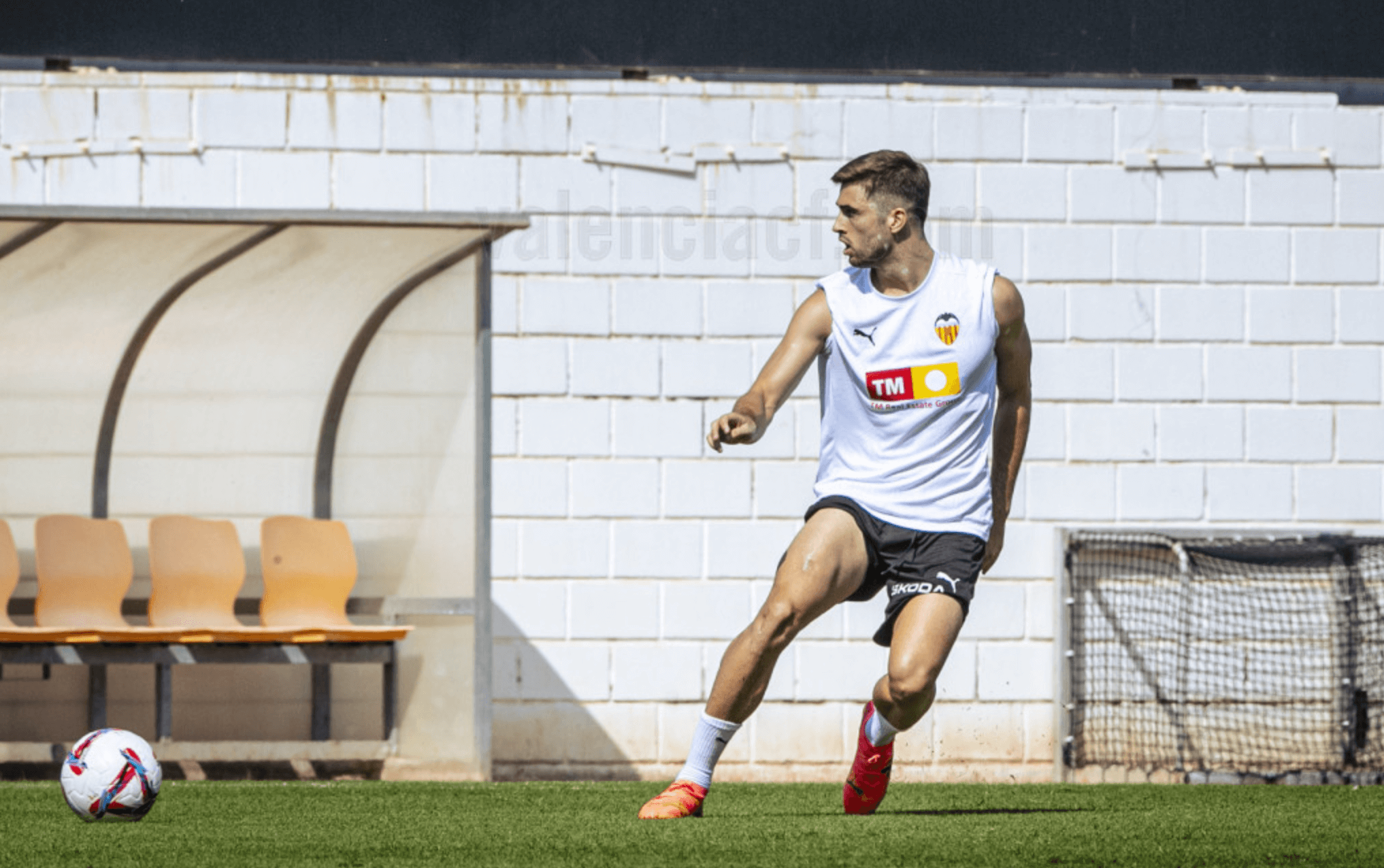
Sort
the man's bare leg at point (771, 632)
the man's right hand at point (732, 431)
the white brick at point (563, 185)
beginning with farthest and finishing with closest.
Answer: the white brick at point (563, 185) → the man's bare leg at point (771, 632) → the man's right hand at point (732, 431)

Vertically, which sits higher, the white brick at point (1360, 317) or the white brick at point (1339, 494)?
the white brick at point (1360, 317)

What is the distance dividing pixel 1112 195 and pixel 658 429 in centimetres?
248

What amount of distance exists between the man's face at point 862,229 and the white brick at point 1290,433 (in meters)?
4.16

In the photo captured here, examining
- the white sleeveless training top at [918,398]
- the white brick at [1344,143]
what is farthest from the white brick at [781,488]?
the white sleeveless training top at [918,398]

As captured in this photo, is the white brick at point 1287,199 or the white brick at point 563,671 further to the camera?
the white brick at point 1287,199

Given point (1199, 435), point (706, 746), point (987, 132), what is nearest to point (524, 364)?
point (987, 132)

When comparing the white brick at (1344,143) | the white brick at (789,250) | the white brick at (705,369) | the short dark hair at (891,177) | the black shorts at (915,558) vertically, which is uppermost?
the white brick at (1344,143)

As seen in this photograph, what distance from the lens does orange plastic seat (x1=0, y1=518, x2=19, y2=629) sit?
817cm

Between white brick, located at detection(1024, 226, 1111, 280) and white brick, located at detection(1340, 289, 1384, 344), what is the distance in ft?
3.85

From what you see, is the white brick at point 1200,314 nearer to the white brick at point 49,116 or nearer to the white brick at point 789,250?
the white brick at point 789,250

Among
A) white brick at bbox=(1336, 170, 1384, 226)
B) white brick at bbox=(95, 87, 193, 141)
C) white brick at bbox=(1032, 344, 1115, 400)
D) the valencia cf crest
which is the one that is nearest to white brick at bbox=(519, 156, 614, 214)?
white brick at bbox=(95, 87, 193, 141)

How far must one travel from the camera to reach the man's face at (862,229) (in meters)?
5.04

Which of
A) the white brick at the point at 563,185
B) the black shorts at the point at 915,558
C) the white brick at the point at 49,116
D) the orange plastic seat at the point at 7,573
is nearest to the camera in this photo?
the black shorts at the point at 915,558

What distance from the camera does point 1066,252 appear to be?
8.55 metres
